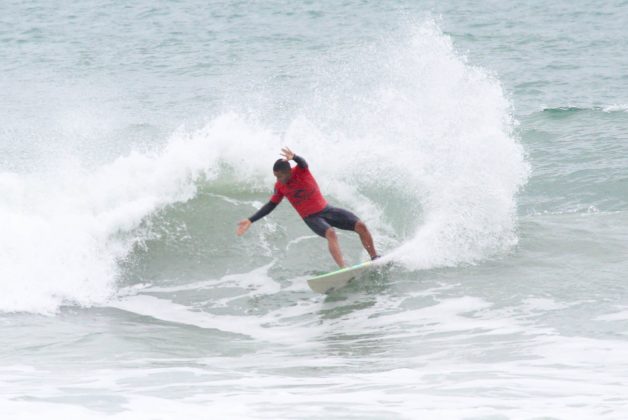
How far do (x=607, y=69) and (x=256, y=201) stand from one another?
53.6ft

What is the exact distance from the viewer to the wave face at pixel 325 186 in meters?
11.5

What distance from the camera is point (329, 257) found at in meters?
12.2

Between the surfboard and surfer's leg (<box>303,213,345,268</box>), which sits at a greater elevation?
surfer's leg (<box>303,213,345,268</box>)

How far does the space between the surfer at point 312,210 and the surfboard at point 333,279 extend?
17 centimetres

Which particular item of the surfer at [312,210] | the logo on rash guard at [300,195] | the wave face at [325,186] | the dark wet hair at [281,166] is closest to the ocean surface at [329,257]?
the wave face at [325,186]

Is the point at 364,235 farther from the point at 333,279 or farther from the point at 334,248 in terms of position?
the point at 333,279

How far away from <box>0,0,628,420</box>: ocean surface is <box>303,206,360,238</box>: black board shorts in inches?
28.1

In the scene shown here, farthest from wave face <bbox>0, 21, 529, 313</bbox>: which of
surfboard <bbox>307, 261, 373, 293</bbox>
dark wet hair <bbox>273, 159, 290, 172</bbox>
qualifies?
dark wet hair <bbox>273, 159, 290, 172</bbox>

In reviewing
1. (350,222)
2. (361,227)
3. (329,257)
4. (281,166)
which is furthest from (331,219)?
(329,257)

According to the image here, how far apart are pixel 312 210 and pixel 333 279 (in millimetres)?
960

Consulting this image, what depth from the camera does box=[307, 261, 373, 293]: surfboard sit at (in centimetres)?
1059

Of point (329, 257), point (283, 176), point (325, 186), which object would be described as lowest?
point (329, 257)

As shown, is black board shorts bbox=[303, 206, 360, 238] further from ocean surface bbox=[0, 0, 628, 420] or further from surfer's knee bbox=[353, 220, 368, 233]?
ocean surface bbox=[0, 0, 628, 420]

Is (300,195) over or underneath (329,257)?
over
